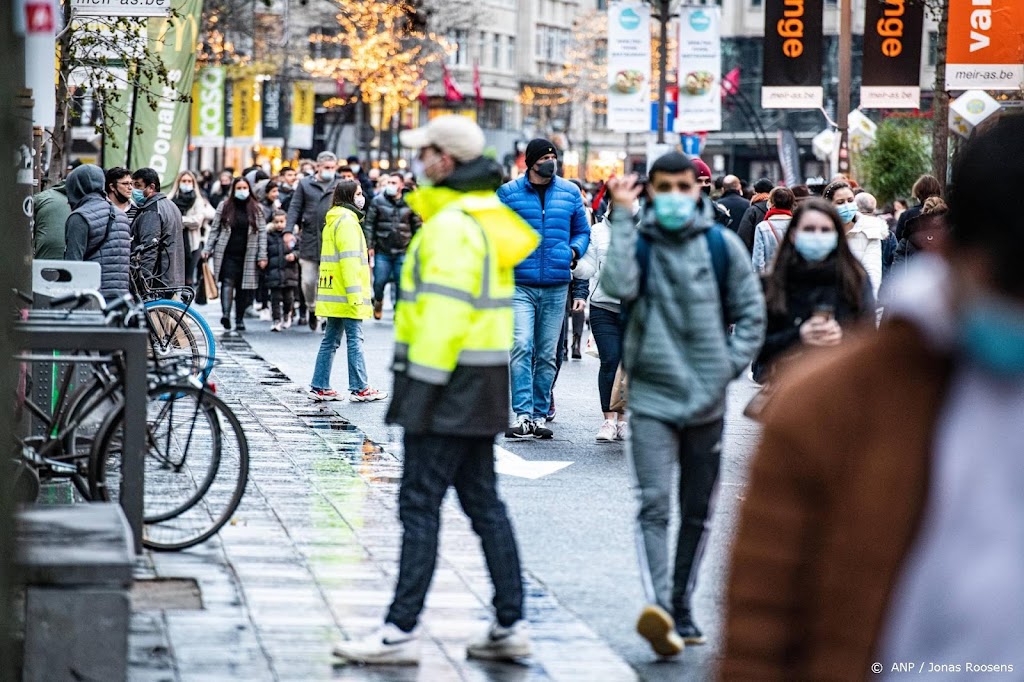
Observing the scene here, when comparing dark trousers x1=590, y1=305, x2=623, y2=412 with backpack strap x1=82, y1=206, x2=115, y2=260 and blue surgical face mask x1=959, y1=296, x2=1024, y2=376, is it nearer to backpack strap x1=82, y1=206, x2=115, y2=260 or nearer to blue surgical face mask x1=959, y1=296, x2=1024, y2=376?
backpack strap x1=82, y1=206, x2=115, y2=260

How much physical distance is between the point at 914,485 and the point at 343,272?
499 inches

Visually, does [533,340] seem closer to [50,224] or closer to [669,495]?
[50,224]

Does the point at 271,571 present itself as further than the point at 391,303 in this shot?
No

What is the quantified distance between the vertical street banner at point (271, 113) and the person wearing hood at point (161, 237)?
120ft

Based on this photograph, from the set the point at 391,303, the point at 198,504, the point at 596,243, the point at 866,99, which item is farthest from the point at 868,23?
the point at 198,504

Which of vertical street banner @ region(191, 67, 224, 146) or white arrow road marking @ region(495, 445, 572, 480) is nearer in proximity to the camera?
white arrow road marking @ region(495, 445, 572, 480)

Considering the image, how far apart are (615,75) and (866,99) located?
6.21 meters

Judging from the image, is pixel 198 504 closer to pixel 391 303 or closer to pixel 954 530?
pixel 954 530

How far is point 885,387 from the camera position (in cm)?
241

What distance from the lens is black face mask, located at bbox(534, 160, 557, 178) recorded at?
12.6 m

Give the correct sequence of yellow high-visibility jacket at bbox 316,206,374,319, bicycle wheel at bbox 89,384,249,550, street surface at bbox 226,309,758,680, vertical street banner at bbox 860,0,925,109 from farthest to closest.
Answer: vertical street banner at bbox 860,0,925,109, yellow high-visibility jacket at bbox 316,206,374,319, bicycle wheel at bbox 89,384,249,550, street surface at bbox 226,309,758,680

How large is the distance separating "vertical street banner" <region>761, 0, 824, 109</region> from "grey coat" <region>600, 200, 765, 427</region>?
79.8 feet

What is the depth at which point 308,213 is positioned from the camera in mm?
22844

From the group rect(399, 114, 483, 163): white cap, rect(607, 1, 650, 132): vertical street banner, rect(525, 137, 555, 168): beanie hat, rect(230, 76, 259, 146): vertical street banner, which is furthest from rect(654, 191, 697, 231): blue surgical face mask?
rect(230, 76, 259, 146): vertical street banner
